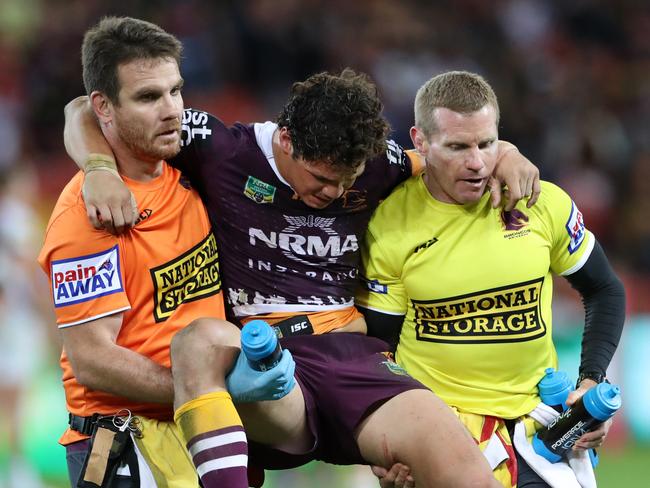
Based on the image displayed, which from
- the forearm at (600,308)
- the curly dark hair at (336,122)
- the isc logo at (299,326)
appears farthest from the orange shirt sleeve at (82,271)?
the forearm at (600,308)

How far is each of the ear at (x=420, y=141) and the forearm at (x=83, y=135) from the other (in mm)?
1188

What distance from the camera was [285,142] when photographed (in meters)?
4.26

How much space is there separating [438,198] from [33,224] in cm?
591

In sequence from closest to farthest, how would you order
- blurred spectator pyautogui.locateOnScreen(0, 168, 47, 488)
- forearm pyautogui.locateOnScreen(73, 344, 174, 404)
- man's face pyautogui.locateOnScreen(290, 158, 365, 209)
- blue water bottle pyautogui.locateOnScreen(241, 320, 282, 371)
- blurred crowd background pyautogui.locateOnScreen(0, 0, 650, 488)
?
blue water bottle pyautogui.locateOnScreen(241, 320, 282, 371) < forearm pyautogui.locateOnScreen(73, 344, 174, 404) < man's face pyautogui.locateOnScreen(290, 158, 365, 209) < blurred spectator pyautogui.locateOnScreen(0, 168, 47, 488) < blurred crowd background pyautogui.locateOnScreen(0, 0, 650, 488)

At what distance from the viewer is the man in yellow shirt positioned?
4320 millimetres

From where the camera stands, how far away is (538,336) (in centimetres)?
441

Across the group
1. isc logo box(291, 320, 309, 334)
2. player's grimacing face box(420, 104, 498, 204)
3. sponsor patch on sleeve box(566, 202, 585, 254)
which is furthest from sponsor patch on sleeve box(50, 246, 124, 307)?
sponsor patch on sleeve box(566, 202, 585, 254)

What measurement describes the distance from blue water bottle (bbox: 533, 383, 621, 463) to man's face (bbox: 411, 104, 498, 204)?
2.89 feet

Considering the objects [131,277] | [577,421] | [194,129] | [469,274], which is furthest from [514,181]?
[131,277]

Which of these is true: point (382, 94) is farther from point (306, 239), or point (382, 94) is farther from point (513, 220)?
point (306, 239)

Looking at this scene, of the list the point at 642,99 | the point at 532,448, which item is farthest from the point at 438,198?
the point at 642,99

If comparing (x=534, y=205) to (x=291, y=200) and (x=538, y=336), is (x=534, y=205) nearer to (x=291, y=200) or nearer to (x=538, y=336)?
(x=538, y=336)

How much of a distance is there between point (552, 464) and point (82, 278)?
1.92 metres

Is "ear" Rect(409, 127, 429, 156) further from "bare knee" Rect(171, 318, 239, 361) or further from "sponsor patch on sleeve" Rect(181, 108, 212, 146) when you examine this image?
"bare knee" Rect(171, 318, 239, 361)
